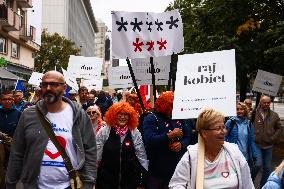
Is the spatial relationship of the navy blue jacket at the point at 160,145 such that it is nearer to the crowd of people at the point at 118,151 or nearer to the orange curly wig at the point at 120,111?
the crowd of people at the point at 118,151

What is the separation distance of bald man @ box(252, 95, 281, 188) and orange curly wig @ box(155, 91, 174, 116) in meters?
3.78

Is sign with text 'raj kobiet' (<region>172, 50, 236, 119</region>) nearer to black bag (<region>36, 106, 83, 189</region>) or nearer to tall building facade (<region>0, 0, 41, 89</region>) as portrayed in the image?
black bag (<region>36, 106, 83, 189</region>)

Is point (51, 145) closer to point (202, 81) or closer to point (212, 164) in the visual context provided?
point (212, 164)

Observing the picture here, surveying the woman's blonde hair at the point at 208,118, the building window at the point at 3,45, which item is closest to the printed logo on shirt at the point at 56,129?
the woman's blonde hair at the point at 208,118

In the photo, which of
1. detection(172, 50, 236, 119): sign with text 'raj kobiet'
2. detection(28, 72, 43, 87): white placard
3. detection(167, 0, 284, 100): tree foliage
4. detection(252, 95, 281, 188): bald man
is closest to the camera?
detection(172, 50, 236, 119): sign with text 'raj kobiet'

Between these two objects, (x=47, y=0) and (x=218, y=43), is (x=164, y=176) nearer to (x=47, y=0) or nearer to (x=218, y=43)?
(x=218, y=43)

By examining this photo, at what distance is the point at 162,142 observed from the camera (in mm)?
5480

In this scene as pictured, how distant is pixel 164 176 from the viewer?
5.60m

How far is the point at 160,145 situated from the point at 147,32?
217 cm

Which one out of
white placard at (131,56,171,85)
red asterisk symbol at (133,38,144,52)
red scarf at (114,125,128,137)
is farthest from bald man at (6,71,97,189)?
white placard at (131,56,171,85)

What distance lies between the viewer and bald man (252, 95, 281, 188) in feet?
29.3

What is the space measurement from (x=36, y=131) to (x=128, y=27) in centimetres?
334

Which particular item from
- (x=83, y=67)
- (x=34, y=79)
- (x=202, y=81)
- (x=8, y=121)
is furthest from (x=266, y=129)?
(x=34, y=79)

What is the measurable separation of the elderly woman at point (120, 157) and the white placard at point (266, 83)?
23.2 feet
